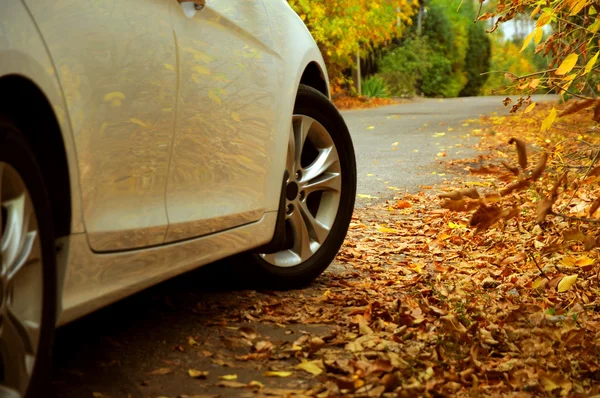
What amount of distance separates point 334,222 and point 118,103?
6.61ft

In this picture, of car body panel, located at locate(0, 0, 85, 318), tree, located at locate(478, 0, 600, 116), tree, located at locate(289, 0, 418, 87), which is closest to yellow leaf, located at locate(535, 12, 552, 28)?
tree, located at locate(478, 0, 600, 116)

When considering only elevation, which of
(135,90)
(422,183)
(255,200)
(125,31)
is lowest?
(422,183)

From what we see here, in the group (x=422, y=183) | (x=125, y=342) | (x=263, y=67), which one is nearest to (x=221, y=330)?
(x=125, y=342)

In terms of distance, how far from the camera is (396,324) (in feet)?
12.1

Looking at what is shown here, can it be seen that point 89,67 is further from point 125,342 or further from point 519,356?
point 519,356

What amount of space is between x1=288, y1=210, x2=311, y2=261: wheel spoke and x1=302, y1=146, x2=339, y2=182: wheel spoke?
212mm

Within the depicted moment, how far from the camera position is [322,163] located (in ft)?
14.6

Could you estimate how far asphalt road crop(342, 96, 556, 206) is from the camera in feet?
29.8

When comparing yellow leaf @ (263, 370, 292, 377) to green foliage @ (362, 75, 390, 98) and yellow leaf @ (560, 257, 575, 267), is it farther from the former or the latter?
green foliage @ (362, 75, 390, 98)

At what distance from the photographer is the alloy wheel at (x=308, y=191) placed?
14.0 ft

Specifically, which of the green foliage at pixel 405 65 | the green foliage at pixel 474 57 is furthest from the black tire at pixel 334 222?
the green foliage at pixel 474 57

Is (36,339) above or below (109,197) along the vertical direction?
below

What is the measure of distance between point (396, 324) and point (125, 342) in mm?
1076

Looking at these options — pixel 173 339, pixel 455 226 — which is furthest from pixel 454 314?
pixel 455 226
